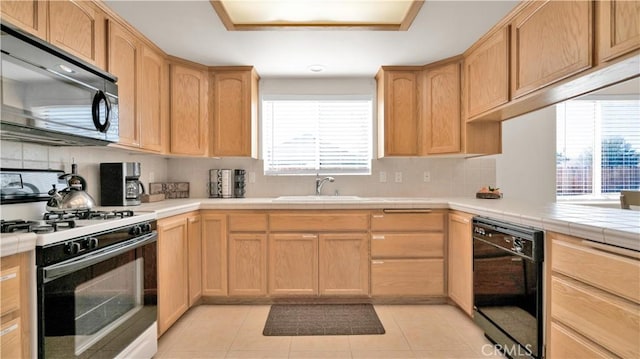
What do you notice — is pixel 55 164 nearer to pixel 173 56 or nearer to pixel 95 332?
pixel 95 332

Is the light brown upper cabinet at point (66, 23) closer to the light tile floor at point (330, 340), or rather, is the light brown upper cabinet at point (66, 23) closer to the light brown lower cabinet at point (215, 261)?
the light brown lower cabinet at point (215, 261)

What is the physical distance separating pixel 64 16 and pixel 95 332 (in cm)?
166

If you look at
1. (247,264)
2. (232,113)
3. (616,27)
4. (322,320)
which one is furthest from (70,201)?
(616,27)

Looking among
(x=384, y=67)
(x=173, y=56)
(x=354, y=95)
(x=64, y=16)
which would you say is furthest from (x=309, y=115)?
(x=64, y=16)

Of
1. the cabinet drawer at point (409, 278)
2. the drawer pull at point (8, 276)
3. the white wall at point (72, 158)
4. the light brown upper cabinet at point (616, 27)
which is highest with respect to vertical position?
the light brown upper cabinet at point (616, 27)

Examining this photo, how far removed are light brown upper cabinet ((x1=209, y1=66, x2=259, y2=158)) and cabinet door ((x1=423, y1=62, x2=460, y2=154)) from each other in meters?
1.75

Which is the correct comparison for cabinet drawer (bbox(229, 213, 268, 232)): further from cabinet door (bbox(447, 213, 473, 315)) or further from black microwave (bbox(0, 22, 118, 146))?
cabinet door (bbox(447, 213, 473, 315))

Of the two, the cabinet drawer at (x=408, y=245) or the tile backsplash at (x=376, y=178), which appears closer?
the cabinet drawer at (x=408, y=245)

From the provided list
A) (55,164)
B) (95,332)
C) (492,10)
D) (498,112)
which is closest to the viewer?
(95,332)

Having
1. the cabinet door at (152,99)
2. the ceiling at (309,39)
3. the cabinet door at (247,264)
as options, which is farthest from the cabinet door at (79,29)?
the cabinet door at (247,264)

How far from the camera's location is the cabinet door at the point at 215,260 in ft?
8.93

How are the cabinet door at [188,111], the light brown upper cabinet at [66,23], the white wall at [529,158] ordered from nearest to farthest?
the light brown upper cabinet at [66,23]
the cabinet door at [188,111]
the white wall at [529,158]

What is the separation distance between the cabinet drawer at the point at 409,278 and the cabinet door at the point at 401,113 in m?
1.08

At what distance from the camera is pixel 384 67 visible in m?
3.11
